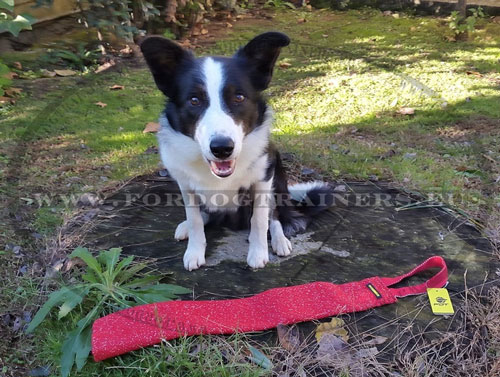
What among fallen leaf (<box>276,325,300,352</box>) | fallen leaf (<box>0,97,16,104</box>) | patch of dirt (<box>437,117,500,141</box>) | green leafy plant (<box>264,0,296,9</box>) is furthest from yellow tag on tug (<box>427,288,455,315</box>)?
green leafy plant (<box>264,0,296,9</box>)

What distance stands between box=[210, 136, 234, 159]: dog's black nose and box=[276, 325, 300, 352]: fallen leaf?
75cm

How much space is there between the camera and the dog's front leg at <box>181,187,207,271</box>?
2.17 meters

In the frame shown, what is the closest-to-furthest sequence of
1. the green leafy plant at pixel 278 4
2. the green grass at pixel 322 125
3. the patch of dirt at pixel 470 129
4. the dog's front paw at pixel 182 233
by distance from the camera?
the dog's front paw at pixel 182 233 → the green grass at pixel 322 125 → the patch of dirt at pixel 470 129 → the green leafy plant at pixel 278 4

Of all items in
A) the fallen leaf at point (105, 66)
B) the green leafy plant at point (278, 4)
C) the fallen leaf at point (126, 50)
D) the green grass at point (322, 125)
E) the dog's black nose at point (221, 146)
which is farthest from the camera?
the green leafy plant at point (278, 4)

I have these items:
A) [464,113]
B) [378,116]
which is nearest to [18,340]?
[378,116]

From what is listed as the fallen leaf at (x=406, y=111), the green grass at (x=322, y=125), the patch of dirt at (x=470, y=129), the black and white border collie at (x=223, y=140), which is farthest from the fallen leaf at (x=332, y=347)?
the fallen leaf at (x=406, y=111)

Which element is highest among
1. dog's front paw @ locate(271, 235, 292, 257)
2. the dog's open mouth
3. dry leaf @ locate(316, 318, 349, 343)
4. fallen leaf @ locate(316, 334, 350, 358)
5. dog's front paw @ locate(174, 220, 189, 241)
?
the dog's open mouth

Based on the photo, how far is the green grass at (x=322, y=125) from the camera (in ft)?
9.05

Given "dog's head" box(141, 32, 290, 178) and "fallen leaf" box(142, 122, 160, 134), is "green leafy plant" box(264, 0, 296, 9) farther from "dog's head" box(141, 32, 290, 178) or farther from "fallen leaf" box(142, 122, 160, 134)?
"dog's head" box(141, 32, 290, 178)

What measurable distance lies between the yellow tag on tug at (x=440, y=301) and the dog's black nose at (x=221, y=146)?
1095mm

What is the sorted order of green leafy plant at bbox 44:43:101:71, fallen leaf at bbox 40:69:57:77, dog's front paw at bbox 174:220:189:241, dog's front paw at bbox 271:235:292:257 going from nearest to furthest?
dog's front paw at bbox 271:235:292:257, dog's front paw at bbox 174:220:189:241, fallen leaf at bbox 40:69:57:77, green leafy plant at bbox 44:43:101:71

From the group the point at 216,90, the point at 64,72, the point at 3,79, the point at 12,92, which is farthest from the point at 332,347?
the point at 64,72

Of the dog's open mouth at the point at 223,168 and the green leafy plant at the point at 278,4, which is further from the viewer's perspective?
the green leafy plant at the point at 278,4

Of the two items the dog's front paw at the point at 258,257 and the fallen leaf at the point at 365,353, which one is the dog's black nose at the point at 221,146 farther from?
the fallen leaf at the point at 365,353
